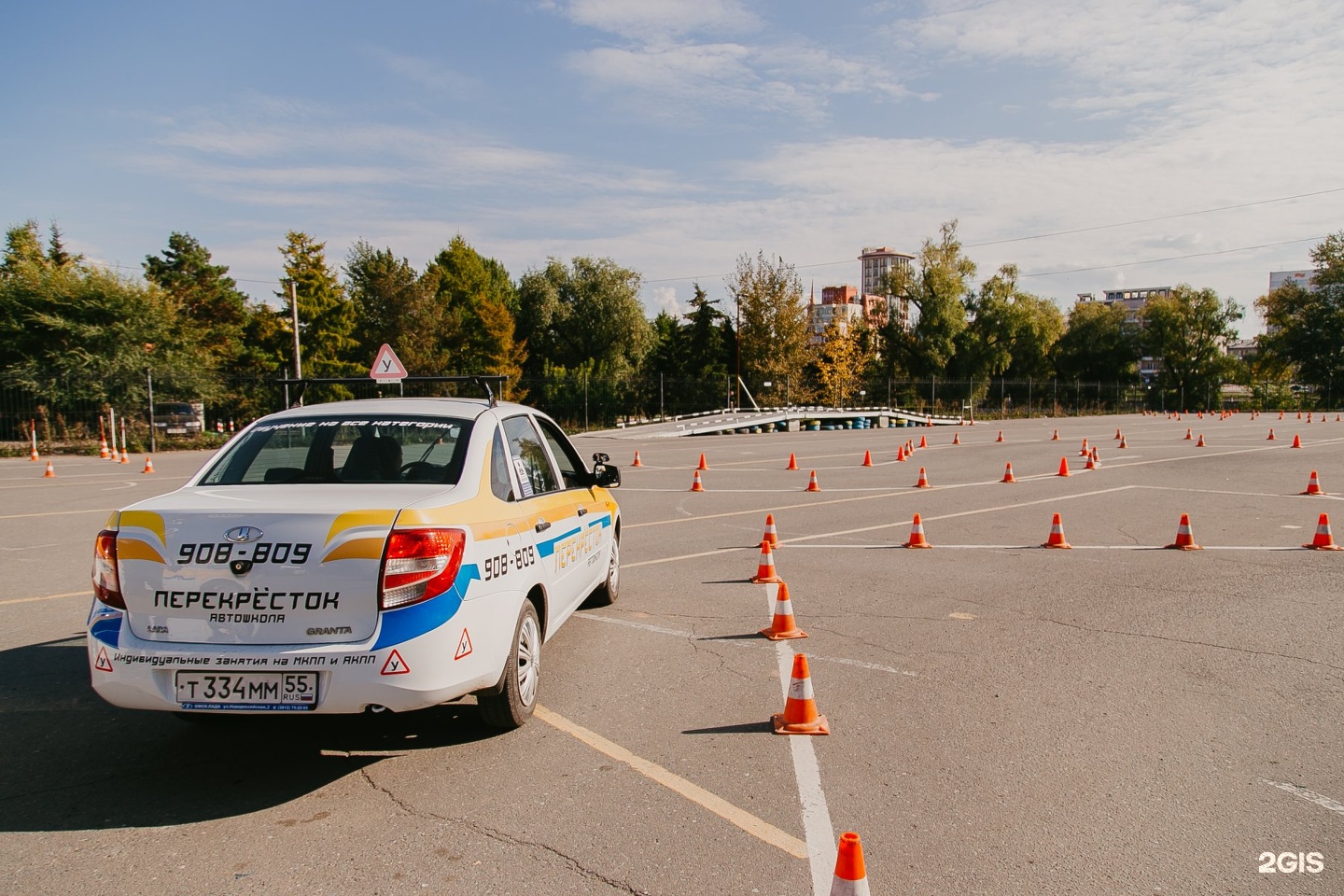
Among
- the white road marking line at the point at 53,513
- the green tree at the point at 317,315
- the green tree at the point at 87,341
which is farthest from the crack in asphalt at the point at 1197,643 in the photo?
the green tree at the point at 317,315

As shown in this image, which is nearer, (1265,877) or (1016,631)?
(1265,877)

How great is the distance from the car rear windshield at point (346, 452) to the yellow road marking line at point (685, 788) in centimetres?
148

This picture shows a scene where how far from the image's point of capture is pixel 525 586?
16.0 ft

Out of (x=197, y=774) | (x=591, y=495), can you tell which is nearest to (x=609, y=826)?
(x=197, y=774)

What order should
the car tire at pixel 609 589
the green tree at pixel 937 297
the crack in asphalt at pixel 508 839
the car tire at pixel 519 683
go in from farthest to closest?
the green tree at pixel 937 297 < the car tire at pixel 609 589 < the car tire at pixel 519 683 < the crack in asphalt at pixel 508 839

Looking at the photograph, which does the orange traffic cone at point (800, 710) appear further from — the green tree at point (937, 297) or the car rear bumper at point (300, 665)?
the green tree at point (937, 297)

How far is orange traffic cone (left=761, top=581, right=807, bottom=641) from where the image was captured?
6.63m

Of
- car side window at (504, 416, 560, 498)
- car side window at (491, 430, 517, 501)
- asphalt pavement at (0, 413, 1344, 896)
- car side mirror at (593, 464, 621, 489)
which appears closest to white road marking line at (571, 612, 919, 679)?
asphalt pavement at (0, 413, 1344, 896)

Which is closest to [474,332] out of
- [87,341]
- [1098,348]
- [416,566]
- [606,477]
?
[87,341]

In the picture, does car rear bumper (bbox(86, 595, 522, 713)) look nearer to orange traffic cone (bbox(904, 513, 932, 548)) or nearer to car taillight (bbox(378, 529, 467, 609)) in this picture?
car taillight (bbox(378, 529, 467, 609))

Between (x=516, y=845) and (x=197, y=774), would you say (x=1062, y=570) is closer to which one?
(x=516, y=845)

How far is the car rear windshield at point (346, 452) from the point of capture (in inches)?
192

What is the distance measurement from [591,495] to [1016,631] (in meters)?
3.42

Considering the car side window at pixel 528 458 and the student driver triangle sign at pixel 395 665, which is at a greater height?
the car side window at pixel 528 458
